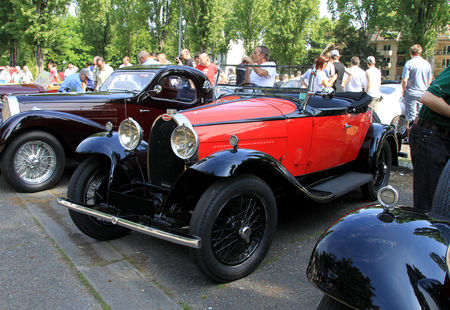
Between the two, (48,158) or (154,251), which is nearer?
(154,251)

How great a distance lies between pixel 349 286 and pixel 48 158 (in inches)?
185

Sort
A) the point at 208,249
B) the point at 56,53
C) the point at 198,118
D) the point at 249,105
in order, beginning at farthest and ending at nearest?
1. the point at 56,53
2. the point at 249,105
3. the point at 198,118
4. the point at 208,249

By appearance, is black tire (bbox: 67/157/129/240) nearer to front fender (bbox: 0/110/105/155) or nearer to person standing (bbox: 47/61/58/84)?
front fender (bbox: 0/110/105/155)

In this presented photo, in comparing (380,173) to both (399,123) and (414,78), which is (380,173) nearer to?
(414,78)

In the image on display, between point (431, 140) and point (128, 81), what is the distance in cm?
474

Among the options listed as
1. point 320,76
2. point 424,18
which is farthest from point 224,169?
point 424,18

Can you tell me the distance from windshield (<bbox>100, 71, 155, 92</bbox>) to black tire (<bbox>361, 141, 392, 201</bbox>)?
364 centimetres

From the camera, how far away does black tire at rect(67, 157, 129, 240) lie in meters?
3.27

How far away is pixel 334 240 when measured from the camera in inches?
64.2

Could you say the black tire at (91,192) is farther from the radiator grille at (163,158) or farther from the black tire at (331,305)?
the black tire at (331,305)

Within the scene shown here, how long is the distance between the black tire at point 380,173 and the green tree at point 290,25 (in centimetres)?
2835

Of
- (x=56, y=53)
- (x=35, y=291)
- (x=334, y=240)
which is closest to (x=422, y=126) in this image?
(x=334, y=240)

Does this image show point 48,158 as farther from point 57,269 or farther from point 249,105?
point 249,105

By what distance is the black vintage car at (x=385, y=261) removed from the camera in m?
1.34
